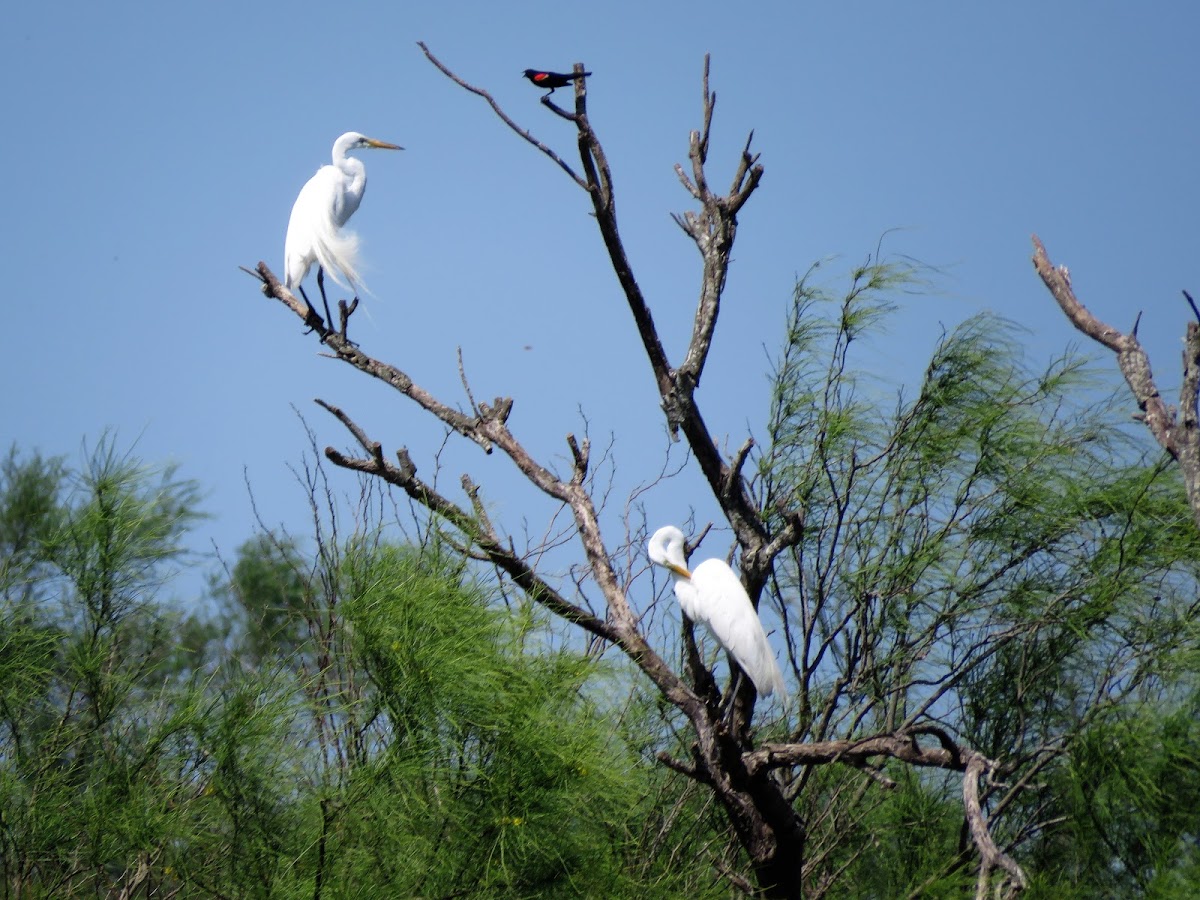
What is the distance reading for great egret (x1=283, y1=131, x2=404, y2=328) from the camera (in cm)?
398

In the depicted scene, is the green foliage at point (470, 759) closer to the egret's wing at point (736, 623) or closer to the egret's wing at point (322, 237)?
the egret's wing at point (736, 623)

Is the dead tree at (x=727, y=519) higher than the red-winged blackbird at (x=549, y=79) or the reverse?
the reverse

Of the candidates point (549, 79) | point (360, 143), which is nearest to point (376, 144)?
point (360, 143)

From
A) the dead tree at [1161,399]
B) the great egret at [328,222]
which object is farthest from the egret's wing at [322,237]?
the dead tree at [1161,399]

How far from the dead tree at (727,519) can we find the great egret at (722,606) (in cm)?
7

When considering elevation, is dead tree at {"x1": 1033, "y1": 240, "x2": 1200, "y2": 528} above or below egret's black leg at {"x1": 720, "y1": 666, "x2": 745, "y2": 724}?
above

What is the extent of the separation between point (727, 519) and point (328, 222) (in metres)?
1.98

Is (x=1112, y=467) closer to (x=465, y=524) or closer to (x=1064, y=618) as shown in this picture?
(x=1064, y=618)

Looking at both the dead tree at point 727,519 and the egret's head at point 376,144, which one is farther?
the egret's head at point 376,144

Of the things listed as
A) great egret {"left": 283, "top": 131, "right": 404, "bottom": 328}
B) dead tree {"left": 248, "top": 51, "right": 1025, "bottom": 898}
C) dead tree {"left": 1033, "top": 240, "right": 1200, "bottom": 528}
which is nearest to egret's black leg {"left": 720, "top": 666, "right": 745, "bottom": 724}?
dead tree {"left": 248, "top": 51, "right": 1025, "bottom": 898}

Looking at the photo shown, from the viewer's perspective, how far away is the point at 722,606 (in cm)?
289

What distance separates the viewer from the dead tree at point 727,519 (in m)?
2.38

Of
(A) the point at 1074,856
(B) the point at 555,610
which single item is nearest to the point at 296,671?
(B) the point at 555,610

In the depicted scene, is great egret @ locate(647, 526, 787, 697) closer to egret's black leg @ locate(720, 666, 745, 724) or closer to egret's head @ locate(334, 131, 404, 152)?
egret's black leg @ locate(720, 666, 745, 724)
